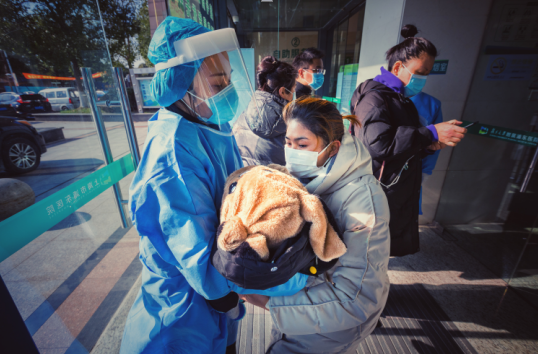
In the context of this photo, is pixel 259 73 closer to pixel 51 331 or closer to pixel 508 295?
pixel 51 331

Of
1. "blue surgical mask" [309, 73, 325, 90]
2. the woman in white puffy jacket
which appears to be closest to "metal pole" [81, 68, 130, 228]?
the woman in white puffy jacket

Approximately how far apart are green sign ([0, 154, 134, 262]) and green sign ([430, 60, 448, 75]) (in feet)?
13.0

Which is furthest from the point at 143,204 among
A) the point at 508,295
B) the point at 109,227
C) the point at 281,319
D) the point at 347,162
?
the point at 508,295

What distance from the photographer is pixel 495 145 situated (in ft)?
9.94

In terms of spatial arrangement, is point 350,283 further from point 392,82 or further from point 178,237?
point 392,82

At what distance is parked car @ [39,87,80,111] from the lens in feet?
5.89

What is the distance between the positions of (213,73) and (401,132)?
145 centimetres

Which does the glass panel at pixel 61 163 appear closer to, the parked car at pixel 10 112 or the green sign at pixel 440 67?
the parked car at pixel 10 112

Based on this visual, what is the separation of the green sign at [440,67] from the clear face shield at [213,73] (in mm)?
2797

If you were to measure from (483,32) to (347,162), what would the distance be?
10.3 ft

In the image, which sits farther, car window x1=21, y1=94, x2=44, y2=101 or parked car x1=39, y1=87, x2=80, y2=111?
parked car x1=39, y1=87, x2=80, y2=111

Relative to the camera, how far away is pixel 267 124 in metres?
2.38

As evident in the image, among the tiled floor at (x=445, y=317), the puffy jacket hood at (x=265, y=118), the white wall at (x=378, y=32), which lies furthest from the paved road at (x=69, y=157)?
the white wall at (x=378, y=32)

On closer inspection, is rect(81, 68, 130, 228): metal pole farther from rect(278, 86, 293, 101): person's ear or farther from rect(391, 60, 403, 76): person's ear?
rect(391, 60, 403, 76): person's ear
